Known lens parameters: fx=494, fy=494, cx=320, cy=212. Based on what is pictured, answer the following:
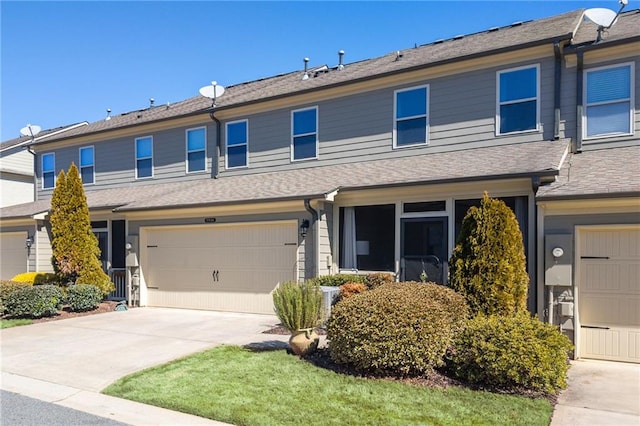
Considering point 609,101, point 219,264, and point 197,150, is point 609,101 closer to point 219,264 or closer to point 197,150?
point 219,264

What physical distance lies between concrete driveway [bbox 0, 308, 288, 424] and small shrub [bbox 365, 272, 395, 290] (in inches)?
89.6

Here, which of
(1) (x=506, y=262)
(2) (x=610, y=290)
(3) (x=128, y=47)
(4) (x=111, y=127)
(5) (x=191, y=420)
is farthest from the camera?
(4) (x=111, y=127)

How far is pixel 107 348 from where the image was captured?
9.07m

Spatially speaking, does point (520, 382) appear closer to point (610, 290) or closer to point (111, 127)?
point (610, 290)

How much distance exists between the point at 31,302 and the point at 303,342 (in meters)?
8.15

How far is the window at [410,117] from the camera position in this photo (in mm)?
12242

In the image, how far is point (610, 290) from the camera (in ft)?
27.3

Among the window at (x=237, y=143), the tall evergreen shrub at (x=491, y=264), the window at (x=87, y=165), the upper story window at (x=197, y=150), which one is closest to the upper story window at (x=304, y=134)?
the window at (x=237, y=143)

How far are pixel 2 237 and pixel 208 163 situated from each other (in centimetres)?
907

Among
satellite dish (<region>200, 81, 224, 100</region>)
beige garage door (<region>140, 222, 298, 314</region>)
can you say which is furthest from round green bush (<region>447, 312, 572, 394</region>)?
satellite dish (<region>200, 81, 224, 100</region>)

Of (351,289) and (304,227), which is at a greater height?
(304,227)

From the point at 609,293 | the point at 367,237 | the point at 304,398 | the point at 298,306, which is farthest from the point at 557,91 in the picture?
the point at 304,398

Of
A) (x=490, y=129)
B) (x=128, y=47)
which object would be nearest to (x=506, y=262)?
(x=490, y=129)

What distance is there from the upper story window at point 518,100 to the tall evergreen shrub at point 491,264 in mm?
3798
